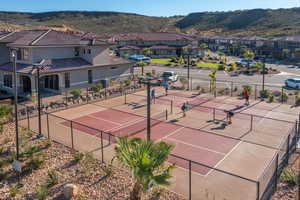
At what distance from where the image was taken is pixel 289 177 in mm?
12547

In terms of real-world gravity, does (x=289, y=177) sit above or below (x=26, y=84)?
below

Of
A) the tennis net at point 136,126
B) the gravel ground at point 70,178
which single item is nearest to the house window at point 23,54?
the tennis net at point 136,126

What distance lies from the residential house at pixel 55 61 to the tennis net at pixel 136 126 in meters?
13.6

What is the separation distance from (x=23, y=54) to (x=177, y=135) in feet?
74.7

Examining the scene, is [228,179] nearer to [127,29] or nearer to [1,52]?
[1,52]

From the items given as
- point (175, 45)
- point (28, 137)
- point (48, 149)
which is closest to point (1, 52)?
point (28, 137)

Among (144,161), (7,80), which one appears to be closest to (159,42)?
(7,80)

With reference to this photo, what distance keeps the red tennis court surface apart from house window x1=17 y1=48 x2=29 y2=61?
1330cm

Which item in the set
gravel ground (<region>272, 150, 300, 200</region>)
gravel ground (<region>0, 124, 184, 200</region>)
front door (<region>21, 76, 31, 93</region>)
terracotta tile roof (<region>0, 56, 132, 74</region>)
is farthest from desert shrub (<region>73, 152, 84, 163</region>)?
front door (<region>21, 76, 31, 93</region>)

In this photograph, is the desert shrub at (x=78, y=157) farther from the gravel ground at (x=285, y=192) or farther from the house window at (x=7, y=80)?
the house window at (x=7, y=80)

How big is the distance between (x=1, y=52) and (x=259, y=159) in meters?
33.7

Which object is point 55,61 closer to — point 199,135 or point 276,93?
point 199,135

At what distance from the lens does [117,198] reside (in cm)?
1182

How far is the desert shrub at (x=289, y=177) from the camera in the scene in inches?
489
